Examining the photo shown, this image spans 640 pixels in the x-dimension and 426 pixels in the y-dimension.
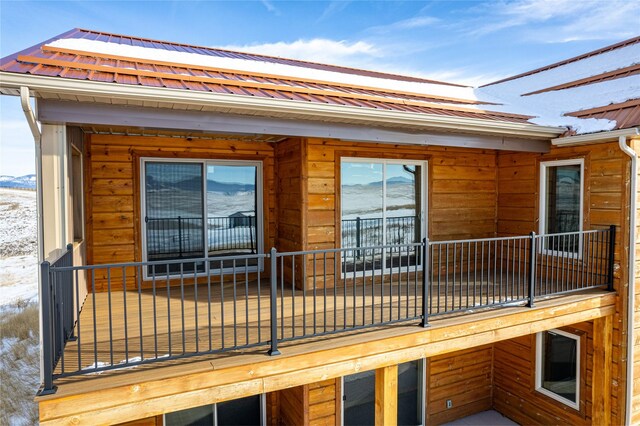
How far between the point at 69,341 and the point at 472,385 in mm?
6027

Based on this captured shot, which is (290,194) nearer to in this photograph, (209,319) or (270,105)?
(270,105)

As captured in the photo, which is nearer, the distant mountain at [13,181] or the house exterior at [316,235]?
the house exterior at [316,235]

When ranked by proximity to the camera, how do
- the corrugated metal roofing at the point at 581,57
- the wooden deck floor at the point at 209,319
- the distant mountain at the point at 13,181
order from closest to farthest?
the wooden deck floor at the point at 209,319 → the corrugated metal roofing at the point at 581,57 → the distant mountain at the point at 13,181

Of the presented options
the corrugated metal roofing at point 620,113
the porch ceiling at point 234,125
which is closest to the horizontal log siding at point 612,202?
the corrugated metal roofing at point 620,113

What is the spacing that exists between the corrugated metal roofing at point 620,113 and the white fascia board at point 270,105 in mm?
654

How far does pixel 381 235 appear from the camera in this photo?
19.7 ft

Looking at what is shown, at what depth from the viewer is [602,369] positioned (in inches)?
204

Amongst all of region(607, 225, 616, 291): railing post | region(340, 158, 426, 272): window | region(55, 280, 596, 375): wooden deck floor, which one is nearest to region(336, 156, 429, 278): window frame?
region(340, 158, 426, 272): window

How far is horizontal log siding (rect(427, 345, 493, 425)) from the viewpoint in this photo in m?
6.24

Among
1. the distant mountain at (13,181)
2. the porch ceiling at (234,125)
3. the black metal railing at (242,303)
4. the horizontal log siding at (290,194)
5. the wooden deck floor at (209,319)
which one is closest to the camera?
the black metal railing at (242,303)

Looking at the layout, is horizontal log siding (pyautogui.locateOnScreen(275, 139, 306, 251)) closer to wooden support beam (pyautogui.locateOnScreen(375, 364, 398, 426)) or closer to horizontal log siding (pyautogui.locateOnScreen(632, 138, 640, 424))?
wooden support beam (pyautogui.locateOnScreen(375, 364, 398, 426))

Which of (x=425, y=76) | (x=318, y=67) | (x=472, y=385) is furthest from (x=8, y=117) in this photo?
(x=472, y=385)

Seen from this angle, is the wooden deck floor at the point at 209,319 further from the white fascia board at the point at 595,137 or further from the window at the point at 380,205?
the white fascia board at the point at 595,137

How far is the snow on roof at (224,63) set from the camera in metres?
4.46
